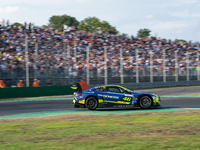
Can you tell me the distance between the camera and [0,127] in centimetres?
909

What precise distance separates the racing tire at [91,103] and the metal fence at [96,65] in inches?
378

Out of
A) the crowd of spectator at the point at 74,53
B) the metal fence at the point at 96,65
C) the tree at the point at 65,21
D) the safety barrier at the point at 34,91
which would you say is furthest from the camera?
the tree at the point at 65,21

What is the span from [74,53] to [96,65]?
2.25 m

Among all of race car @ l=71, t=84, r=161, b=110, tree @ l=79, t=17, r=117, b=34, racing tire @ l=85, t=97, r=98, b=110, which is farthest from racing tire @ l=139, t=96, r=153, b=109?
tree @ l=79, t=17, r=117, b=34

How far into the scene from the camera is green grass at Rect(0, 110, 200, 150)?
241 inches

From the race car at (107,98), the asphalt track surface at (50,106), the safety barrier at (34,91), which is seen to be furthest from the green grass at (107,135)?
the safety barrier at (34,91)

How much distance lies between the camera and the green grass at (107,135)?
20.1ft

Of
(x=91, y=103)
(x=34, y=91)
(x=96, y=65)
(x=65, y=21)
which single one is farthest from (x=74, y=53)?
(x=65, y=21)

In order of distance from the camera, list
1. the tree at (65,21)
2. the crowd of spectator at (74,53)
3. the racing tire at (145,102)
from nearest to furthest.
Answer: the racing tire at (145,102) < the crowd of spectator at (74,53) < the tree at (65,21)

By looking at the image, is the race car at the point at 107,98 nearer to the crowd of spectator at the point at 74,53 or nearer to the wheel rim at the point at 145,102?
the wheel rim at the point at 145,102

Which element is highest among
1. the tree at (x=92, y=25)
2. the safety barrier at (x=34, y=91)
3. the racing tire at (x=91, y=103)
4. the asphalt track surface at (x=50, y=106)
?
the tree at (x=92, y=25)

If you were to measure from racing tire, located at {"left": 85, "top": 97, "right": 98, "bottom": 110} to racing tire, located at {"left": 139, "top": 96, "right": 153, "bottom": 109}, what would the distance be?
194 cm

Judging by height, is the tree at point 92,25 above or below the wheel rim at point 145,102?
above

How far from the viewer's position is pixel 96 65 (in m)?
27.0
